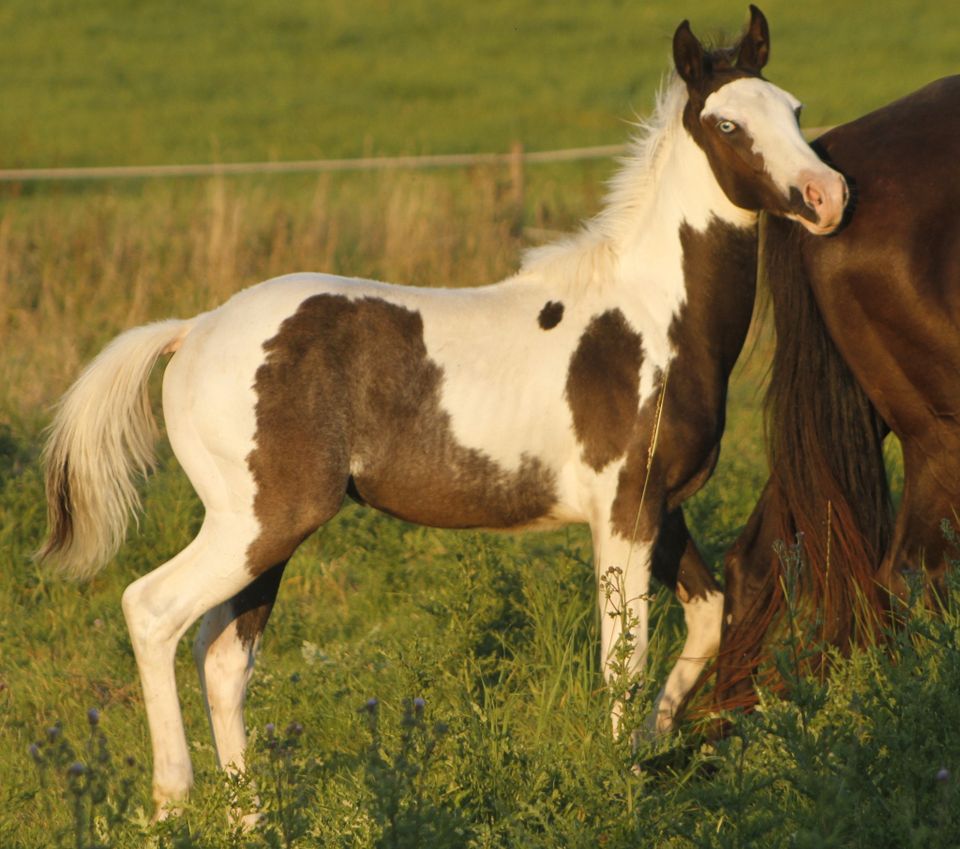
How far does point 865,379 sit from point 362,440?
1530 millimetres

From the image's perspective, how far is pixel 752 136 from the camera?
12.8 ft

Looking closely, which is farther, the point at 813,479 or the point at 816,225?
the point at 813,479

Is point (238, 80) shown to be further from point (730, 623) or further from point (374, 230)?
point (730, 623)

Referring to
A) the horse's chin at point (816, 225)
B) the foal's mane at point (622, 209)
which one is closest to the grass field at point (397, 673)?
the foal's mane at point (622, 209)

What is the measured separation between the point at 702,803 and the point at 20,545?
140 inches

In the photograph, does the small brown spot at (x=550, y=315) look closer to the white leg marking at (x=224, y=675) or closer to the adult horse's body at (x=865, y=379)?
the adult horse's body at (x=865, y=379)

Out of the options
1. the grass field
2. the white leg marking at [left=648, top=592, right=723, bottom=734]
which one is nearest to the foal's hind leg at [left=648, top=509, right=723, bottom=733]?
the white leg marking at [left=648, top=592, right=723, bottom=734]

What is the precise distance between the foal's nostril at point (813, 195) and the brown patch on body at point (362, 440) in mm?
1019

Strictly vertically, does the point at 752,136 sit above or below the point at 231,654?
above

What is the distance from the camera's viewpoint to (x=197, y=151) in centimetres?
2020

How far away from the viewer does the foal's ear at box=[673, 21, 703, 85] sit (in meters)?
3.96

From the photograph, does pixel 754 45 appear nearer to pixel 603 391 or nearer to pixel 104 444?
pixel 603 391

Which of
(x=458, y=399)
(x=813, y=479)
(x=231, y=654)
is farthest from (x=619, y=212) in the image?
(x=231, y=654)

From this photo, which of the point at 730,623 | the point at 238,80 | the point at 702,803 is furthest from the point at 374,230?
the point at 238,80
